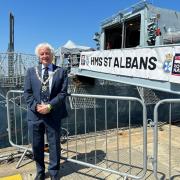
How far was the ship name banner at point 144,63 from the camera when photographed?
787 centimetres

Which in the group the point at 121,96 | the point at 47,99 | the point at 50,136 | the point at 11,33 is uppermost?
the point at 11,33

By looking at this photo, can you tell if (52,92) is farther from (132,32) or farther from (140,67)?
(132,32)

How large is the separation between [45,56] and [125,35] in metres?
12.4

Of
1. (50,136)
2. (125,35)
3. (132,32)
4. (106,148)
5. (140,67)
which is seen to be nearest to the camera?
(50,136)

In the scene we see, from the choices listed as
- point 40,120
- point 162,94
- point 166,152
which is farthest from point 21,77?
point 40,120

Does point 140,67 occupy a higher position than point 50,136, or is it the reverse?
point 140,67

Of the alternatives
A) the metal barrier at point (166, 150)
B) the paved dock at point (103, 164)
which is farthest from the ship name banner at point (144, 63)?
the paved dock at point (103, 164)

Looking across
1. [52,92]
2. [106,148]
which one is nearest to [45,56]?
[52,92]

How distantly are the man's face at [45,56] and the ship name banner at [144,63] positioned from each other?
4.60 metres

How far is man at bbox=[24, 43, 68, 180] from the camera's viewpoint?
3.96 metres

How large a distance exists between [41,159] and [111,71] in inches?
271

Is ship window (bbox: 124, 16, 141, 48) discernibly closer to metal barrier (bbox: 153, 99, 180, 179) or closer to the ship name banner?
the ship name banner

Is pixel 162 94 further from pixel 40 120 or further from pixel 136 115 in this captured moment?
pixel 40 120

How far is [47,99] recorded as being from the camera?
13.0 ft
